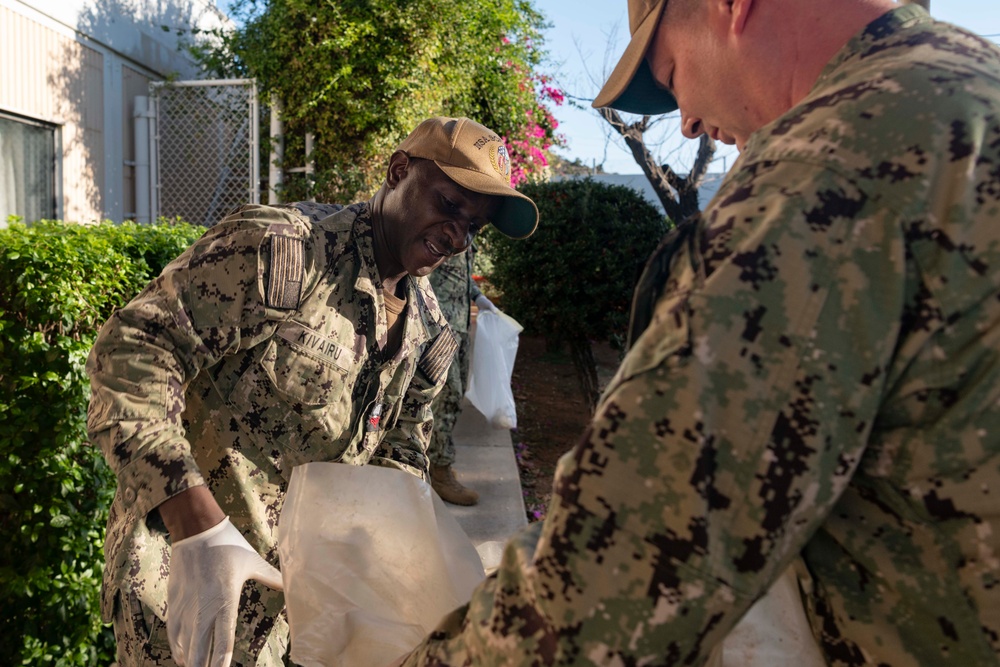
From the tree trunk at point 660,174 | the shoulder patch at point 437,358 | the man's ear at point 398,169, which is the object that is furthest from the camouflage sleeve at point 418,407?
the tree trunk at point 660,174

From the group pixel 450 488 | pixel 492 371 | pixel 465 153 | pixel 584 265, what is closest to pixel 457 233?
pixel 465 153

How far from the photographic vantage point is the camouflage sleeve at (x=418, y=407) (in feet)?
8.26

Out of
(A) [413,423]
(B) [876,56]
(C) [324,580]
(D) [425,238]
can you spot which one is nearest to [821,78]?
(B) [876,56]

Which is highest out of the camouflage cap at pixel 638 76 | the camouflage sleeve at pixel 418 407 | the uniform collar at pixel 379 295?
the camouflage cap at pixel 638 76

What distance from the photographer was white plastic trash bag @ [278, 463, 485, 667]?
147 centimetres

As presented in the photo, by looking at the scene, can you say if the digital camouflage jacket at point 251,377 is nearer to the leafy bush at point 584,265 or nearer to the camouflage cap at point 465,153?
the camouflage cap at point 465,153

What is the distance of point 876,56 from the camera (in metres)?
0.95

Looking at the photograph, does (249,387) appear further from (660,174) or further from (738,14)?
(660,174)

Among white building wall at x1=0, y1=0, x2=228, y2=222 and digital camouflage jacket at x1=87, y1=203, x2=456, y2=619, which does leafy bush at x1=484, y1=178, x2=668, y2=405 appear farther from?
digital camouflage jacket at x1=87, y1=203, x2=456, y2=619

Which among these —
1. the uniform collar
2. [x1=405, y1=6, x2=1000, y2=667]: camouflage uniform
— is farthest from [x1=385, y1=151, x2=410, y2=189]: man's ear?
[x1=405, y1=6, x2=1000, y2=667]: camouflage uniform

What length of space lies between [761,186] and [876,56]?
25 centimetres

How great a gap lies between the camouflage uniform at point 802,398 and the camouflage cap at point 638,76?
38 centimetres

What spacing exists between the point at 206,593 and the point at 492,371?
13.5ft

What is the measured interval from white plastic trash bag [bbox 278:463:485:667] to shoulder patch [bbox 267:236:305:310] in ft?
2.08
